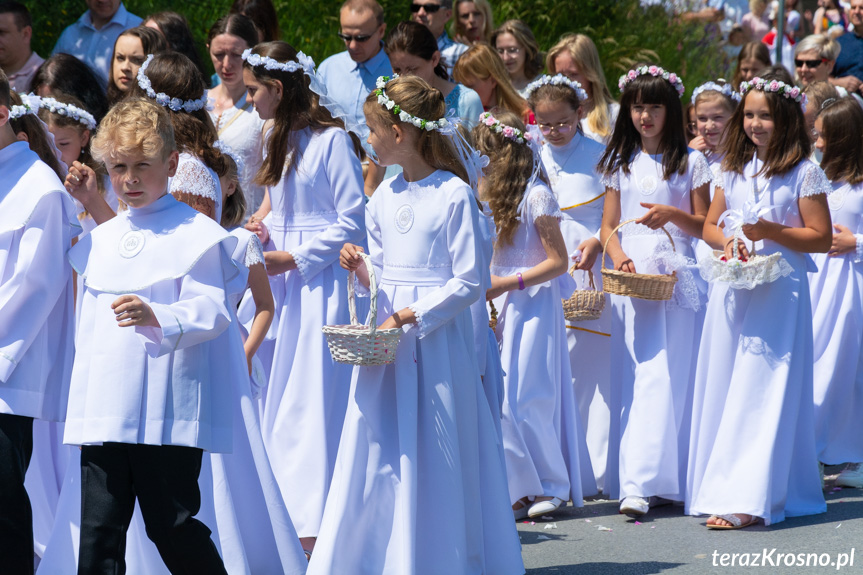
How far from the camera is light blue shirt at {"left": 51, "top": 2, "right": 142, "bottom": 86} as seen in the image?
904 cm

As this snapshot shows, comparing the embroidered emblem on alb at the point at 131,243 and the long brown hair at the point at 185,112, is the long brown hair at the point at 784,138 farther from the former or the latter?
the embroidered emblem on alb at the point at 131,243

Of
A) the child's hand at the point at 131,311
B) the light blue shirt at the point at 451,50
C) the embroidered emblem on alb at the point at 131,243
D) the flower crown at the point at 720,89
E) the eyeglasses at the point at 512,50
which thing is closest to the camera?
the child's hand at the point at 131,311

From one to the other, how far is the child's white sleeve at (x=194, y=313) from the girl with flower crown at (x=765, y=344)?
3027 millimetres

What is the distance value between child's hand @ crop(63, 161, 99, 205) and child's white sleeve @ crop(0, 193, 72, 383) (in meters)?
0.28

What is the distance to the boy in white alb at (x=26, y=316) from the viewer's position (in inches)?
169

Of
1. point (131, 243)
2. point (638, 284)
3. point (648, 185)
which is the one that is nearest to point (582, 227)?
point (648, 185)

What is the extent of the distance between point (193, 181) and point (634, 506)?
295cm

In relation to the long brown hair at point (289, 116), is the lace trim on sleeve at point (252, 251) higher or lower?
lower

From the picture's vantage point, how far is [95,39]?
912 cm

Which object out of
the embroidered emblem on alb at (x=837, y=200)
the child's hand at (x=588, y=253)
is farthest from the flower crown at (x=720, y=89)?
the child's hand at (x=588, y=253)

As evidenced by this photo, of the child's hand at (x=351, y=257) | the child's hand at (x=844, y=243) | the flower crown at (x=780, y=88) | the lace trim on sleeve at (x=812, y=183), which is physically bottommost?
the child's hand at (x=351, y=257)

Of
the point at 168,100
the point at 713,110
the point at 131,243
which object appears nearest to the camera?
the point at 131,243

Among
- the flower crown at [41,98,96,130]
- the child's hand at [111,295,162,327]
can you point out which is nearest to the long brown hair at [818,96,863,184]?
the flower crown at [41,98,96,130]

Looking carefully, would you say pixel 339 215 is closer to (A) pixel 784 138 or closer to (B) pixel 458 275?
(B) pixel 458 275
